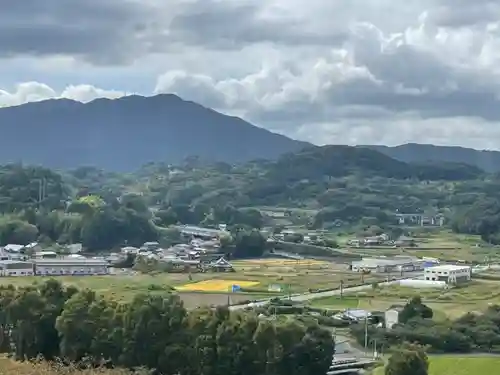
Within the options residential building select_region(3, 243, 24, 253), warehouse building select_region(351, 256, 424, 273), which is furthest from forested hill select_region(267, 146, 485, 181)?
warehouse building select_region(351, 256, 424, 273)

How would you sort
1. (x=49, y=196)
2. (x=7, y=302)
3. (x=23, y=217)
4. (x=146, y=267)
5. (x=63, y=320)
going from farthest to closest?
(x=49, y=196) → (x=23, y=217) → (x=146, y=267) → (x=7, y=302) → (x=63, y=320)

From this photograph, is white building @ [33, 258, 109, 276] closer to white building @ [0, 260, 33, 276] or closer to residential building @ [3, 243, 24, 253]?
white building @ [0, 260, 33, 276]

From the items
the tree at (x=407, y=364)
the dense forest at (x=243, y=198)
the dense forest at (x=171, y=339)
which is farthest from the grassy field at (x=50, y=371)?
the dense forest at (x=243, y=198)

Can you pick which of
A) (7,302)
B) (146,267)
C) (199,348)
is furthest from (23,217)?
(199,348)

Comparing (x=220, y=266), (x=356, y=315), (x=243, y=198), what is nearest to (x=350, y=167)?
(x=243, y=198)

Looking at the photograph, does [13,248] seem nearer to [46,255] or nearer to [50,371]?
[46,255]

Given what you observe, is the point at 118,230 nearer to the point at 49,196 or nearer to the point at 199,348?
the point at 49,196
